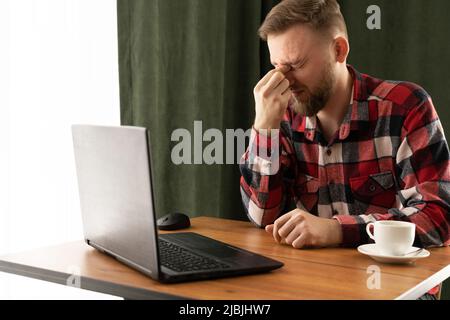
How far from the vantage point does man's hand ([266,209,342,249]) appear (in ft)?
4.50

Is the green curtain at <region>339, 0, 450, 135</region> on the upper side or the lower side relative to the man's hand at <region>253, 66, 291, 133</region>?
upper

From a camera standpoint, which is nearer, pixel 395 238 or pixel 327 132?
→ pixel 395 238

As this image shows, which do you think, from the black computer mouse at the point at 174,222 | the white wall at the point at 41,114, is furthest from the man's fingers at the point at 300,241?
the white wall at the point at 41,114

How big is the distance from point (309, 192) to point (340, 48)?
0.42m

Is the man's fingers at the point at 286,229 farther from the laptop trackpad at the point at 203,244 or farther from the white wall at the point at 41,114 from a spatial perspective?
the white wall at the point at 41,114

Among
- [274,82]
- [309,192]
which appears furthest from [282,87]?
[309,192]

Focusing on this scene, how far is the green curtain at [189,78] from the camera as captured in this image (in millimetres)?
2385

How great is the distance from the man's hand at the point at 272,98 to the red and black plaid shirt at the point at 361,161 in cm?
5

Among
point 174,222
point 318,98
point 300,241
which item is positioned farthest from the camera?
point 318,98

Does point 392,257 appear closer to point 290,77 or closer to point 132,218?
point 132,218

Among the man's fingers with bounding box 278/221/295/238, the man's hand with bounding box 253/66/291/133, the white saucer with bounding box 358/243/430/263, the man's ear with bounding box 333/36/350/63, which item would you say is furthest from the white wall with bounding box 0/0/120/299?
→ the white saucer with bounding box 358/243/430/263

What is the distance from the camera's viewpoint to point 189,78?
2.50m

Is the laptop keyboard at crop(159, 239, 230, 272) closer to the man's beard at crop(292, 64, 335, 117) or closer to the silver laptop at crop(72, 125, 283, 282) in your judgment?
the silver laptop at crop(72, 125, 283, 282)

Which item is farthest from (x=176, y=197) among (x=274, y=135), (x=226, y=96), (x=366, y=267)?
(x=366, y=267)
